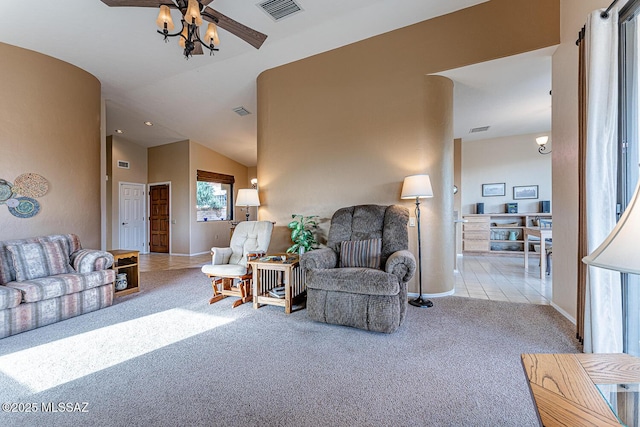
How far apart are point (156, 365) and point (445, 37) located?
175 inches

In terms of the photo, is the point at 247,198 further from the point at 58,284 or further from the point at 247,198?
the point at 58,284

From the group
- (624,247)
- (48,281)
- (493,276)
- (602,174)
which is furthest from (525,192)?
(48,281)

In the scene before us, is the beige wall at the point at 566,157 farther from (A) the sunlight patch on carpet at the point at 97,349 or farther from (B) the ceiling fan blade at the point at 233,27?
(A) the sunlight patch on carpet at the point at 97,349

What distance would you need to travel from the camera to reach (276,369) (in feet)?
6.18

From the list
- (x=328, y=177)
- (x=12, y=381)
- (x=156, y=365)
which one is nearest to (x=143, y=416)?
(x=156, y=365)

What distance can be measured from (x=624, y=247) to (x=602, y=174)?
69.0 inches

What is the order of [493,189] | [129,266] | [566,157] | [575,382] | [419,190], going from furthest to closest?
[493,189], [129,266], [419,190], [566,157], [575,382]

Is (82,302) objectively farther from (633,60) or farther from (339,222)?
(633,60)

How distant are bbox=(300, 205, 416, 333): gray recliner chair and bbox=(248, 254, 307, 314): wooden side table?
14.7 inches

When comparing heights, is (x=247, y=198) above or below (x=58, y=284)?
above

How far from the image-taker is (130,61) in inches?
160

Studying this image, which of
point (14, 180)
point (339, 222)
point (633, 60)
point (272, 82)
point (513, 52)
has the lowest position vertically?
point (339, 222)

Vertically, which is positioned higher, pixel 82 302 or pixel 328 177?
pixel 328 177

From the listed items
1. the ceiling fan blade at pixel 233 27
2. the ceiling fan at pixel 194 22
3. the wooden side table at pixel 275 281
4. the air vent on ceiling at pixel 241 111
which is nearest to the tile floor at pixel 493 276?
the wooden side table at pixel 275 281
